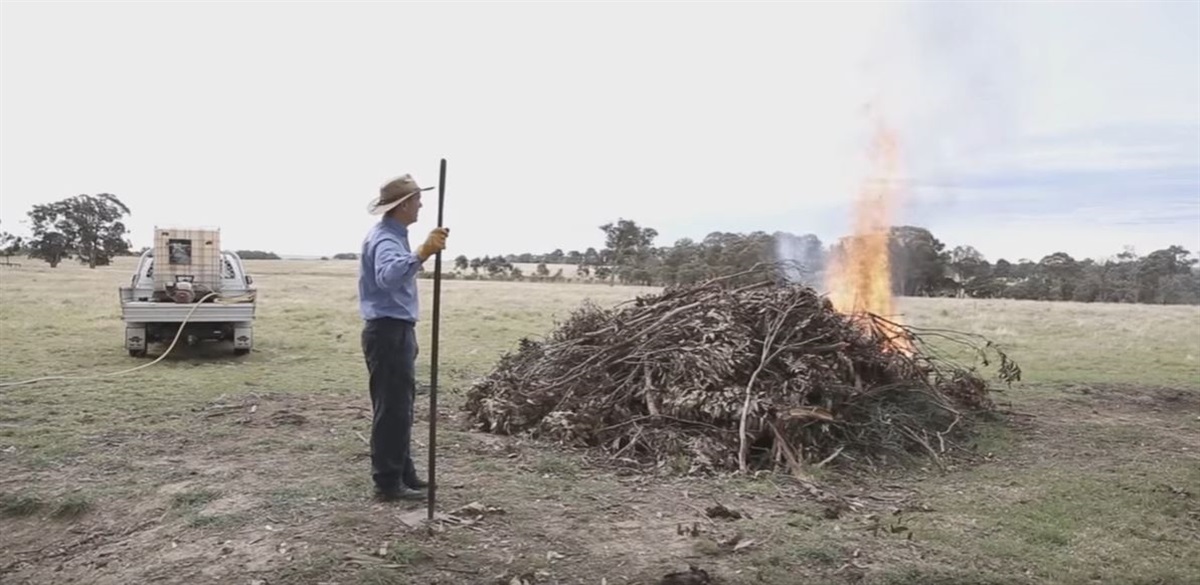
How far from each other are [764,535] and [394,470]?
202 centimetres

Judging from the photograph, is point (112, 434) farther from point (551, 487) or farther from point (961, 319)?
point (961, 319)

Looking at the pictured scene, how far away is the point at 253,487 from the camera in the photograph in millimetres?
4969

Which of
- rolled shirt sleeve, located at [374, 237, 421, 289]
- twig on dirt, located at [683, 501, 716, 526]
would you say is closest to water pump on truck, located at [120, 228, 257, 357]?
rolled shirt sleeve, located at [374, 237, 421, 289]

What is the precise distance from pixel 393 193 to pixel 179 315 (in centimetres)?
776

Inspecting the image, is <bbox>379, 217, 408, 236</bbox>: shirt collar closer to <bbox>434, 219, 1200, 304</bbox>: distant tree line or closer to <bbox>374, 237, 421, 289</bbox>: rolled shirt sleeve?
<bbox>374, 237, 421, 289</bbox>: rolled shirt sleeve

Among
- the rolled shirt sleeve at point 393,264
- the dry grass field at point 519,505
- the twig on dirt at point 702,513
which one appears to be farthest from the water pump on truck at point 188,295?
the twig on dirt at point 702,513

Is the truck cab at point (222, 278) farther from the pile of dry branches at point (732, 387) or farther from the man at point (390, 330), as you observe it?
the man at point (390, 330)

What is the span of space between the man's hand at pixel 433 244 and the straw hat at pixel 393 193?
0.48 meters

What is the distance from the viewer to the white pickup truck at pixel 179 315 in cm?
1089

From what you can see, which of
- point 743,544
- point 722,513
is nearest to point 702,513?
point 722,513

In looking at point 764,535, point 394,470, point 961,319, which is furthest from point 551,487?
point 961,319

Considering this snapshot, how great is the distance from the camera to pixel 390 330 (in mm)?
4484

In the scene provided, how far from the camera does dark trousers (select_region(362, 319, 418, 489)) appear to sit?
14.7 feet

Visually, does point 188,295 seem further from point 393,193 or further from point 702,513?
point 702,513
